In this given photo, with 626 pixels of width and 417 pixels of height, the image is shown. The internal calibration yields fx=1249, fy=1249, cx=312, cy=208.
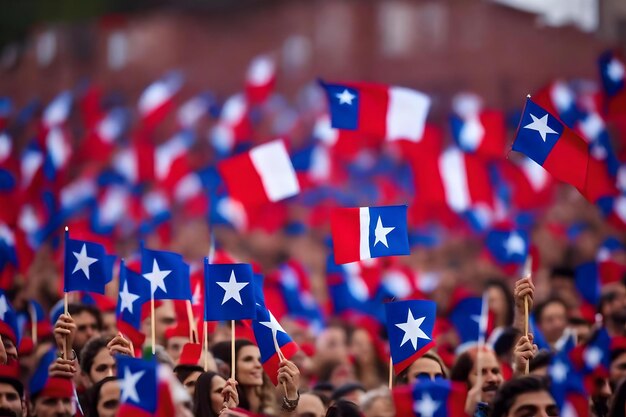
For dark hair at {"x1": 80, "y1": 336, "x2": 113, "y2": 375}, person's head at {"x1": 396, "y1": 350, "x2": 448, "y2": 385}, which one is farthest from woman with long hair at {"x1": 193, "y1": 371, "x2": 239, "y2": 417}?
person's head at {"x1": 396, "y1": 350, "x2": 448, "y2": 385}

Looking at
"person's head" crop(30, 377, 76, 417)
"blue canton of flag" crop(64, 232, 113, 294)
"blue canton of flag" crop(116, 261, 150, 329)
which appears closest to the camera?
"person's head" crop(30, 377, 76, 417)

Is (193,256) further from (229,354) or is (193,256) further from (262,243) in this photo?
(229,354)

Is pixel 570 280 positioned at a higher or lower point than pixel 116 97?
lower

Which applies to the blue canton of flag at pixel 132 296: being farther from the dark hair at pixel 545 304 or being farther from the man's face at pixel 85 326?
the dark hair at pixel 545 304

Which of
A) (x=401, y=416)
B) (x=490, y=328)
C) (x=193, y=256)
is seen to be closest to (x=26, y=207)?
(x=193, y=256)

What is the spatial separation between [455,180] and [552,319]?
645 cm

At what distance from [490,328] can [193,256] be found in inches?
311

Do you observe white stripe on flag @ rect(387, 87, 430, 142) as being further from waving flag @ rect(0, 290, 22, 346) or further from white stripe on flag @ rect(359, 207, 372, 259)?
waving flag @ rect(0, 290, 22, 346)

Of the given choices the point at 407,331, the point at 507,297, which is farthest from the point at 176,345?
the point at 507,297

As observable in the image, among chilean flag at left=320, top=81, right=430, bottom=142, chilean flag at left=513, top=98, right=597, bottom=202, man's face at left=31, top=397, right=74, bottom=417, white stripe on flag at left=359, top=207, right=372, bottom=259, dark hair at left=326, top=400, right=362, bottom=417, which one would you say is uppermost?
chilean flag at left=320, top=81, right=430, bottom=142

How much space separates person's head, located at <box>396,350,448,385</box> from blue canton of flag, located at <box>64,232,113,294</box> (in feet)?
7.55

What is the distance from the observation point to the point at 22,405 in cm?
783

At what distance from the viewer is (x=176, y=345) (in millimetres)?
9453

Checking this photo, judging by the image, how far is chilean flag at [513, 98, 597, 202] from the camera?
9133mm
